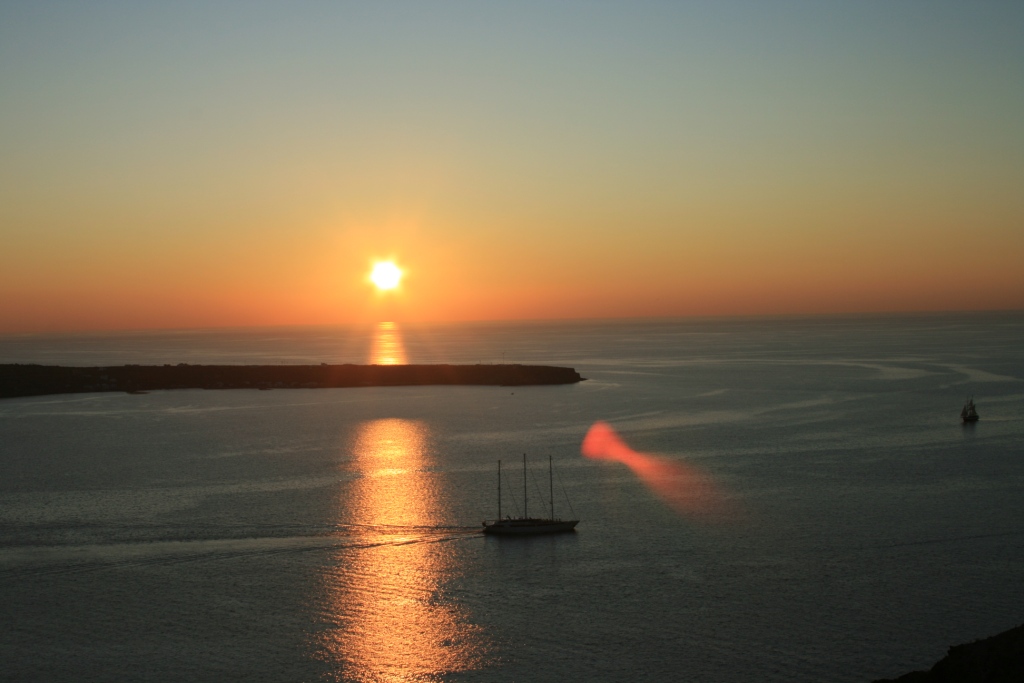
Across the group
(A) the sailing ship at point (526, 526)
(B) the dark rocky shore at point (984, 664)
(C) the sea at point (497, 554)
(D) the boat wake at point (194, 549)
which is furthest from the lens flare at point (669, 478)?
(B) the dark rocky shore at point (984, 664)

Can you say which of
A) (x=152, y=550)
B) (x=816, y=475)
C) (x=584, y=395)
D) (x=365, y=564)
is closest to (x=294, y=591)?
(x=365, y=564)

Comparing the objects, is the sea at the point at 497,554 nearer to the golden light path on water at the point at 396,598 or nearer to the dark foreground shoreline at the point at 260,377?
the golden light path on water at the point at 396,598

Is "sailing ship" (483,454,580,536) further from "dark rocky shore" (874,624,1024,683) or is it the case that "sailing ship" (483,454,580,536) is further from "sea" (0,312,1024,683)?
"dark rocky shore" (874,624,1024,683)

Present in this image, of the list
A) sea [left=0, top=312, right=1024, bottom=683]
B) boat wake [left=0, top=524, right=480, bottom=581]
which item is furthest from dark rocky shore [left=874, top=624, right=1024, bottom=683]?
boat wake [left=0, top=524, right=480, bottom=581]

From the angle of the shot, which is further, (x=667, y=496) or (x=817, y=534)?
(x=667, y=496)

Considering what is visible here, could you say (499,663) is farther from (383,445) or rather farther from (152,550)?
(383,445)

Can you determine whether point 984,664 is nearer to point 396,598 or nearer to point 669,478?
point 396,598

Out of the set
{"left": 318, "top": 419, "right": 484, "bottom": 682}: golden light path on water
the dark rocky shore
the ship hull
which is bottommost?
{"left": 318, "top": 419, "right": 484, "bottom": 682}: golden light path on water
